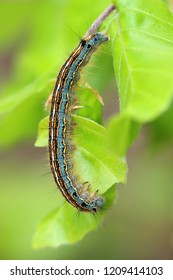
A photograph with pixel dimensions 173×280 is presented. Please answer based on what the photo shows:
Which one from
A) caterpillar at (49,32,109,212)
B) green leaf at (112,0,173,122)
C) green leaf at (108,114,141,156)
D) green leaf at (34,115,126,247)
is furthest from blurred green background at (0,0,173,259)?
green leaf at (108,114,141,156)

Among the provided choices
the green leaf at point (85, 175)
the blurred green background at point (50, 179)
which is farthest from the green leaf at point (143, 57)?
the blurred green background at point (50, 179)

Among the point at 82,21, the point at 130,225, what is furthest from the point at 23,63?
the point at 130,225

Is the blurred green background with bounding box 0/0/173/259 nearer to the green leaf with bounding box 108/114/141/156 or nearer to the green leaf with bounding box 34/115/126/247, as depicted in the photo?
the green leaf with bounding box 34/115/126/247

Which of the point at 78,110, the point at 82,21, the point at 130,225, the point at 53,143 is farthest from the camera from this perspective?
the point at 130,225

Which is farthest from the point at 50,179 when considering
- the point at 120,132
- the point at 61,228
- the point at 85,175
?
the point at 120,132

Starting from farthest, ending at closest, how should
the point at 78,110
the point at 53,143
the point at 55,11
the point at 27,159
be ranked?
1. the point at 27,159
2. the point at 55,11
3. the point at 53,143
4. the point at 78,110

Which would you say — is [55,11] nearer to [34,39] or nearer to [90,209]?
[34,39]

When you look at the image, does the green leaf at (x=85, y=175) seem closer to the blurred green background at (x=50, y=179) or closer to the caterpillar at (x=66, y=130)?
the caterpillar at (x=66, y=130)
